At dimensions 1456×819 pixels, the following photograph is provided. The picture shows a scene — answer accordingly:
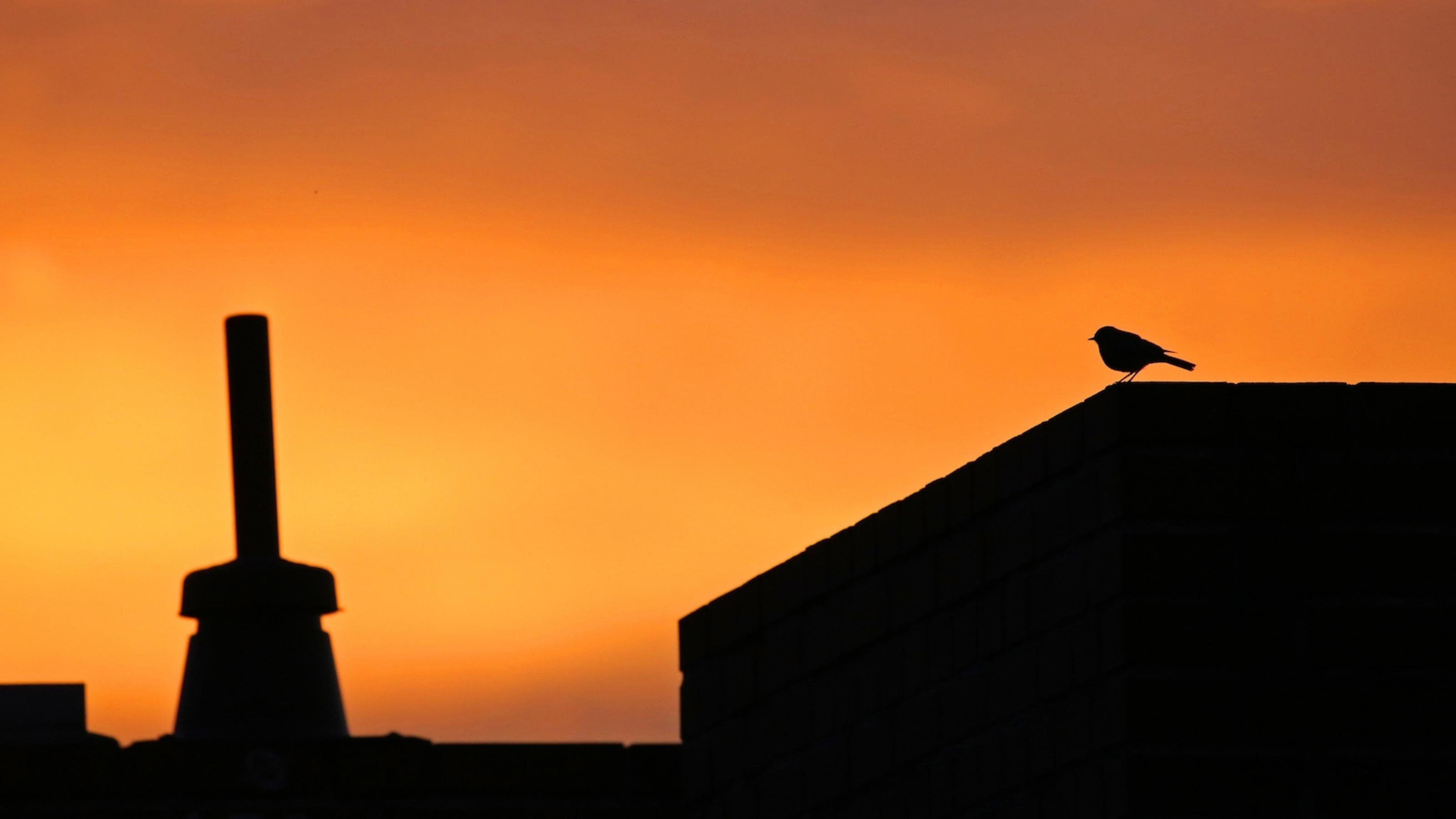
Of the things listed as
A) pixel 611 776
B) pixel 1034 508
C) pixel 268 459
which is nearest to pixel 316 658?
pixel 268 459

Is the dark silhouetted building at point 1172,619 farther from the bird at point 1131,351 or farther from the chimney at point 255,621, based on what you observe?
the chimney at point 255,621

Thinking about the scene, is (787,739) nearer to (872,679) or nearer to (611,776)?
(872,679)

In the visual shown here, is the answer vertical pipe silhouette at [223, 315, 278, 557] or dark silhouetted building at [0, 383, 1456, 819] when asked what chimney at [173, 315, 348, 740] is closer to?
vertical pipe silhouette at [223, 315, 278, 557]

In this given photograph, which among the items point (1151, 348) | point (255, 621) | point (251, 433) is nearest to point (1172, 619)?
point (1151, 348)

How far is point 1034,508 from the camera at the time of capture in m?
6.45

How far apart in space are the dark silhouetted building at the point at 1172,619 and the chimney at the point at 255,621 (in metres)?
15.9

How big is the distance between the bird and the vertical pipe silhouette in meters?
17.6

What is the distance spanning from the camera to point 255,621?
76.4 ft

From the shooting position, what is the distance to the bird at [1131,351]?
8352mm

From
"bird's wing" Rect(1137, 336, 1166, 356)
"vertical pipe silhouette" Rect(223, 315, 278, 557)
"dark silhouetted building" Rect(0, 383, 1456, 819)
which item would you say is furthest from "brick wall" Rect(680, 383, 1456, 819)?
"vertical pipe silhouette" Rect(223, 315, 278, 557)

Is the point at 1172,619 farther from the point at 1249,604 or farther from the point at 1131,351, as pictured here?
the point at 1131,351

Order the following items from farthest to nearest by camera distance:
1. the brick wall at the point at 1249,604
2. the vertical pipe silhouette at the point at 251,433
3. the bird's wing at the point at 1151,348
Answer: the vertical pipe silhouette at the point at 251,433, the bird's wing at the point at 1151,348, the brick wall at the point at 1249,604

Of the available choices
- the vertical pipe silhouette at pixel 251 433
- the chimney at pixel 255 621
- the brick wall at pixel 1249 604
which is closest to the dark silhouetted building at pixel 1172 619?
the brick wall at pixel 1249 604

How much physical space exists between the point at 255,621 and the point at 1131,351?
16821mm
